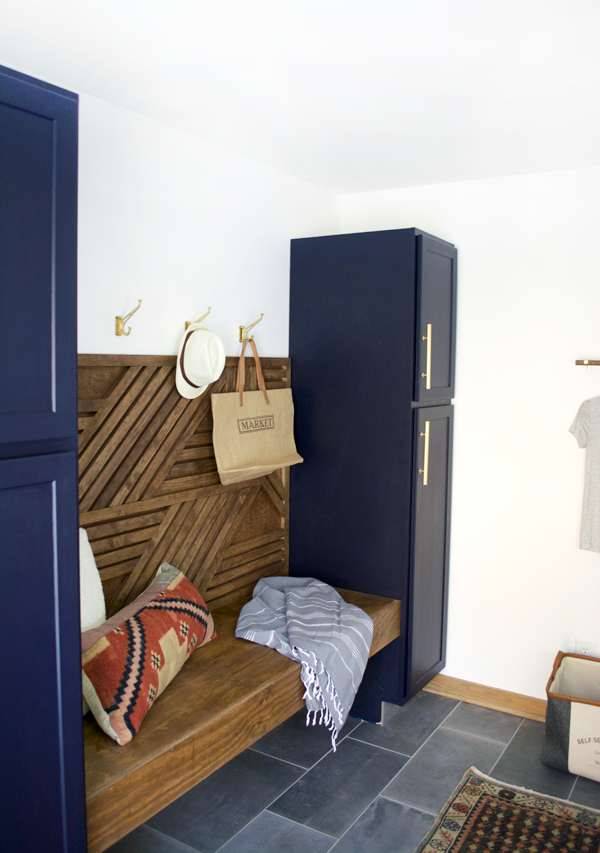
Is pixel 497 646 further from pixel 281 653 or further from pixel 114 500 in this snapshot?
pixel 114 500

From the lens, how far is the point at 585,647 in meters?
3.18

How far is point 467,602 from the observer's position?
137 inches

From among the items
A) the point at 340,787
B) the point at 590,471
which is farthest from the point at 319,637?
the point at 590,471

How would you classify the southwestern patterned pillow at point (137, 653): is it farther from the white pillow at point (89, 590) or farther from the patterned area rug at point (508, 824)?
→ the patterned area rug at point (508, 824)

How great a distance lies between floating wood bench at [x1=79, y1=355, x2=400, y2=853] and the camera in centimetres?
185

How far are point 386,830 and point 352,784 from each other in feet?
0.97


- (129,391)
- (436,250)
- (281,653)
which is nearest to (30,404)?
(129,391)

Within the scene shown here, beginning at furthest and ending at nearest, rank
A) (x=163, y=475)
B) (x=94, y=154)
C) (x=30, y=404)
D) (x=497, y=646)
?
(x=497, y=646) → (x=163, y=475) → (x=94, y=154) → (x=30, y=404)

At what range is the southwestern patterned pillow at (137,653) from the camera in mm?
1886

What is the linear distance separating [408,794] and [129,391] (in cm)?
184

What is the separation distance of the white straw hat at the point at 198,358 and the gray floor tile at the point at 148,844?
156cm

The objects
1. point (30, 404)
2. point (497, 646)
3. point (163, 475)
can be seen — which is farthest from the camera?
point (497, 646)

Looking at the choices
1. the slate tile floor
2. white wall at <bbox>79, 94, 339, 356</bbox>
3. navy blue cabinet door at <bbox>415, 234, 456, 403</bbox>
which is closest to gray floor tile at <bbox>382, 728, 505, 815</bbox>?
the slate tile floor

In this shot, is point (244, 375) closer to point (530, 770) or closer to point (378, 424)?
point (378, 424)
